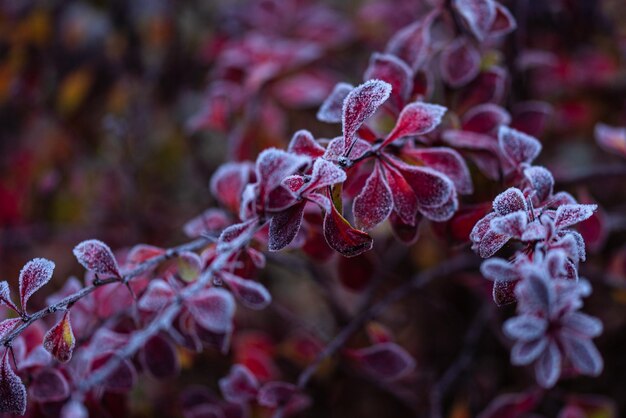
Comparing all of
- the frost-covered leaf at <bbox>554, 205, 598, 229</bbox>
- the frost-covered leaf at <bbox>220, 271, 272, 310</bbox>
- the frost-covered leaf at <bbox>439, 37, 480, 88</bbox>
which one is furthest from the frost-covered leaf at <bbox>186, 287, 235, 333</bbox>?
the frost-covered leaf at <bbox>439, 37, 480, 88</bbox>

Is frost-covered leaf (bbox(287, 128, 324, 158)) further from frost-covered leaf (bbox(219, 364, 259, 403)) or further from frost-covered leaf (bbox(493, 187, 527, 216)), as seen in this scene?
frost-covered leaf (bbox(219, 364, 259, 403))

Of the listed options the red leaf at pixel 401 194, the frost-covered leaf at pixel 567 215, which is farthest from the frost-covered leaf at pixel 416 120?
the frost-covered leaf at pixel 567 215

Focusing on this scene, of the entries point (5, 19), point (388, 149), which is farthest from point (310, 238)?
point (5, 19)

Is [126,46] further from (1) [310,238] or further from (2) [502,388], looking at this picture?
(2) [502,388]

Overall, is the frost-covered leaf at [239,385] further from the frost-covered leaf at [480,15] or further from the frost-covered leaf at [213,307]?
the frost-covered leaf at [480,15]

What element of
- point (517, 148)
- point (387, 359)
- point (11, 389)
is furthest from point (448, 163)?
point (11, 389)

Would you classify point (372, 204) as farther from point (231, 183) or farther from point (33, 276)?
point (33, 276)
